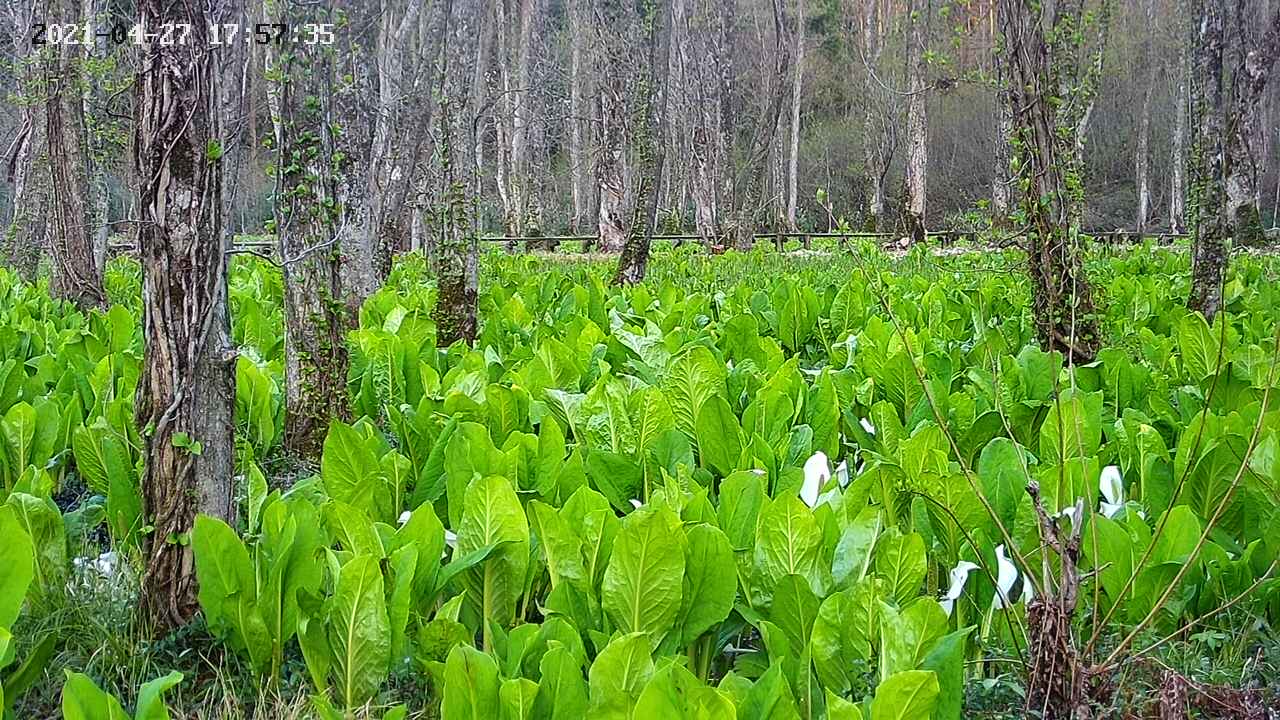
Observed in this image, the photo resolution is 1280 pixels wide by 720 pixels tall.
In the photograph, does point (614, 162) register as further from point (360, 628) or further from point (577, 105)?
point (360, 628)

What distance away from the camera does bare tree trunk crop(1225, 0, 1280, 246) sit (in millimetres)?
10711

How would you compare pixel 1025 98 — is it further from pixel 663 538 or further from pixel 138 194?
pixel 138 194

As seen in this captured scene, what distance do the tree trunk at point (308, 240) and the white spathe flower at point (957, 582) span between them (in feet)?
9.07

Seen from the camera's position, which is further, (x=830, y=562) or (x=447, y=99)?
(x=447, y=99)

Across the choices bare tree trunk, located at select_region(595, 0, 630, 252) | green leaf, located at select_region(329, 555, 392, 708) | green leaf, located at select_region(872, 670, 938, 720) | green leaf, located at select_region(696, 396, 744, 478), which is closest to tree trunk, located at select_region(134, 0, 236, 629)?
green leaf, located at select_region(329, 555, 392, 708)

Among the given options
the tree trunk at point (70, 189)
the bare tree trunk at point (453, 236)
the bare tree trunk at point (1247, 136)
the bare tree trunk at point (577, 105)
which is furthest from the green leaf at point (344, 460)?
the bare tree trunk at point (577, 105)

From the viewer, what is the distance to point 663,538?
8.42 feet

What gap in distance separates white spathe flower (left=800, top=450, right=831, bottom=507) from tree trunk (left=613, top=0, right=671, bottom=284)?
273 inches

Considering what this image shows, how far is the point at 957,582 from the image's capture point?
113 inches

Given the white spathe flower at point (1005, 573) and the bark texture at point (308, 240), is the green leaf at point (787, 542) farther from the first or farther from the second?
the bark texture at point (308, 240)

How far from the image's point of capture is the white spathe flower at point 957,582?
2836mm

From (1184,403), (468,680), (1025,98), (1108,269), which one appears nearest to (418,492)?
(468,680)

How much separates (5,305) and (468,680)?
23.2 ft

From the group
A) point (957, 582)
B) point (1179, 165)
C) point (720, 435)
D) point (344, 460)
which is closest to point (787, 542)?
point (957, 582)
